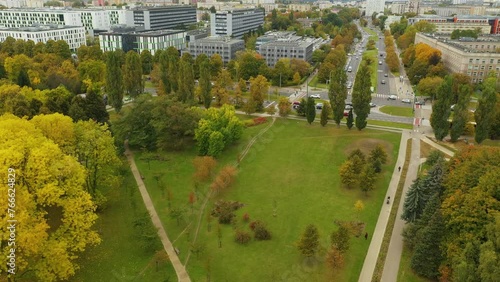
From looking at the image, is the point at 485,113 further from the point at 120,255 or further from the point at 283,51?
the point at 283,51

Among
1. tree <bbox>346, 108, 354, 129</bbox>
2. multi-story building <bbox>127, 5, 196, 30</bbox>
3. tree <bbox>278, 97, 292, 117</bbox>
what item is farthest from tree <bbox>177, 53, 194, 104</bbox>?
multi-story building <bbox>127, 5, 196, 30</bbox>

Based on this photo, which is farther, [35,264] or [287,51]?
[287,51]

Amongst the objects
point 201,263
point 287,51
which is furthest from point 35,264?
point 287,51

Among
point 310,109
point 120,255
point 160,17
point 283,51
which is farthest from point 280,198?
point 160,17

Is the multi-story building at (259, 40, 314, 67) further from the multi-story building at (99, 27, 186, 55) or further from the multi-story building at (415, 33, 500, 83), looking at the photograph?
the multi-story building at (415, 33, 500, 83)

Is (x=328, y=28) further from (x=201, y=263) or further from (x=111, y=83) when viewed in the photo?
(x=201, y=263)

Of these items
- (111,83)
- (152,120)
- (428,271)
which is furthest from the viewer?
(111,83)
